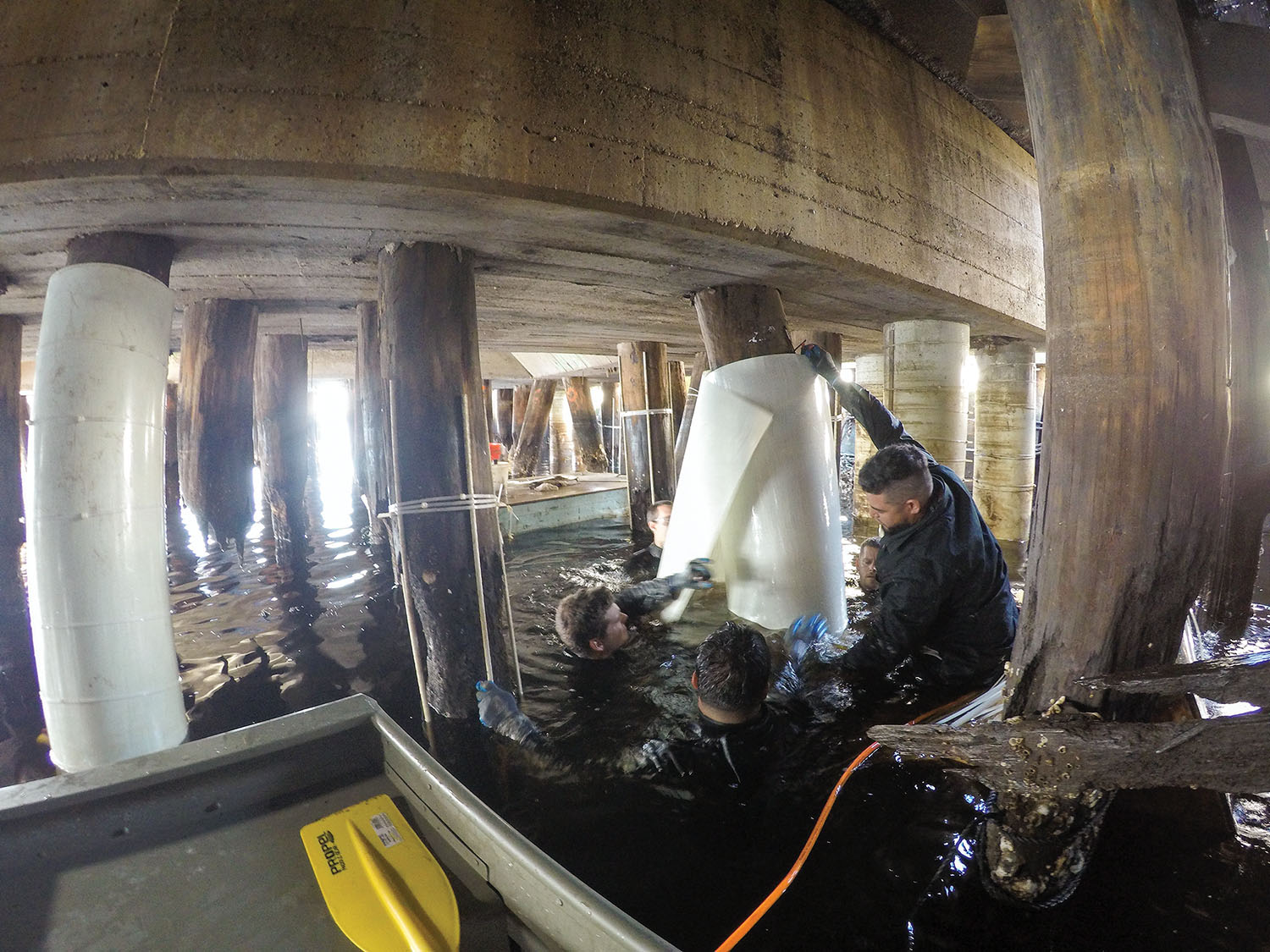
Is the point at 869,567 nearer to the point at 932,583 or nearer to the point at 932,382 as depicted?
the point at 932,382

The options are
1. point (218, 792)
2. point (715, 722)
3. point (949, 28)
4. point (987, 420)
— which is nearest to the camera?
point (218, 792)

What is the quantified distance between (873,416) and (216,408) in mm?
5302

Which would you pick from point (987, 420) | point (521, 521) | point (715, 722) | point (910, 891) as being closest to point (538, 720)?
point (715, 722)

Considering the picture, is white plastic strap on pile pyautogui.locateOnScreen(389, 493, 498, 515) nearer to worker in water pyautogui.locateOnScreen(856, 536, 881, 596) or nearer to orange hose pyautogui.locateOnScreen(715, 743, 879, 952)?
orange hose pyautogui.locateOnScreen(715, 743, 879, 952)

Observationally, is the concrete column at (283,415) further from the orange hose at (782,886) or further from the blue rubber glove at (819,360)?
the orange hose at (782,886)

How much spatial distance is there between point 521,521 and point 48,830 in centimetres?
839

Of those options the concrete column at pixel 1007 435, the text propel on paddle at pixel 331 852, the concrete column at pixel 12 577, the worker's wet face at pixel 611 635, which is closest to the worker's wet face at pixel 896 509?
the worker's wet face at pixel 611 635

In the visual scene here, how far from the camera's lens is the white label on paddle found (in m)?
1.77

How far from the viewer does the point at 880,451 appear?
3.19m

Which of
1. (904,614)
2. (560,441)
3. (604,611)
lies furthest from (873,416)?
(560,441)

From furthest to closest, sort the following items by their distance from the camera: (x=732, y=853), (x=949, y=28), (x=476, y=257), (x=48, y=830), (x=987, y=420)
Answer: (x=987, y=420) → (x=949, y=28) → (x=476, y=257) → (x=732, y=853) → (x=48, y=830)

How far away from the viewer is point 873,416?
3.86m

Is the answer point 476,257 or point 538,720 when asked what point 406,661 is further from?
point 476,257

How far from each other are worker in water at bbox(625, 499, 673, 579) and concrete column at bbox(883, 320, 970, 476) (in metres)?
2.71
